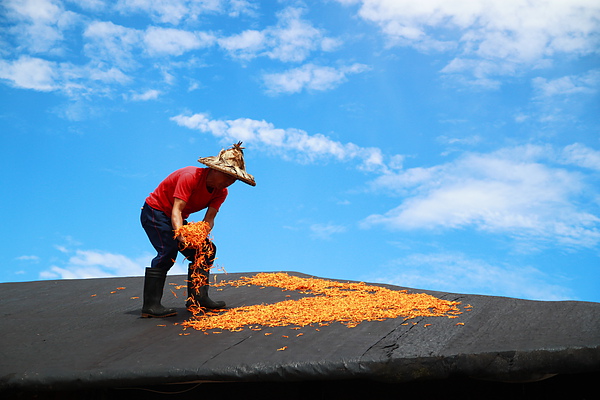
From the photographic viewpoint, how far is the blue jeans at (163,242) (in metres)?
4.81

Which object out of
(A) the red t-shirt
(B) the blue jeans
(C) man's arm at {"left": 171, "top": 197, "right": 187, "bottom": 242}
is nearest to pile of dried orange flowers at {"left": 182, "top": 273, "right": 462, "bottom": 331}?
(B) the blue jeans

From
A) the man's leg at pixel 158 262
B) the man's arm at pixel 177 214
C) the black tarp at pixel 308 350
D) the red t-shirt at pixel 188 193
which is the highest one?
the red t-shirt at pixel 188 193

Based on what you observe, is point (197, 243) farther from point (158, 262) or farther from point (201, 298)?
point (201, 298)

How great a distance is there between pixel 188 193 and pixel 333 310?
1.58m

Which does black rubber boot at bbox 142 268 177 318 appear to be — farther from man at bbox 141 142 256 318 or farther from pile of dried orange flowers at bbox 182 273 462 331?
pile of dried orange flowers at bbox 182 273 462 331

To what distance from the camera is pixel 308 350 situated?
3.37 m

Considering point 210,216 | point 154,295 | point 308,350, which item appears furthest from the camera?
point 210,216

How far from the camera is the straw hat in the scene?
468cm

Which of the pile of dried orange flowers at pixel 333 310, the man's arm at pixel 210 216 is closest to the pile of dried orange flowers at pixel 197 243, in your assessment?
the man's arm at pixel 210 216

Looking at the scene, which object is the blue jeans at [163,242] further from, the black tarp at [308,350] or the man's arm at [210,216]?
the black tarp at [308,350]

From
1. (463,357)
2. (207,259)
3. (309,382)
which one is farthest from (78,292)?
(463,357)

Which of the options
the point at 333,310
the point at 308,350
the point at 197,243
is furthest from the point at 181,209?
the point at 308,350

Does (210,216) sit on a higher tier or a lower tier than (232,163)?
lower

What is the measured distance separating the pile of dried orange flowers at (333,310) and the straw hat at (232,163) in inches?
45.1
